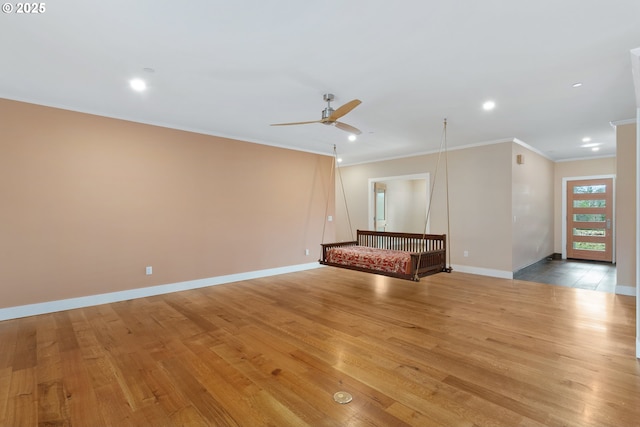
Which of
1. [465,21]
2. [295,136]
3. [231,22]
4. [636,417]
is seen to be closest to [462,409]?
[636,417]

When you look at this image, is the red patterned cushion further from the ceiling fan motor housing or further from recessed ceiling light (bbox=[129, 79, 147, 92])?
recessed ceiling light (bbox=[129, 79, 147, 92])

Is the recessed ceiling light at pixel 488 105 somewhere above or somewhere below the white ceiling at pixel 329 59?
below

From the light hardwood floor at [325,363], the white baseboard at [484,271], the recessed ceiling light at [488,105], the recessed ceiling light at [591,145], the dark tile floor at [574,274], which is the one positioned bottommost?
the light hardwood floor at [325,363]

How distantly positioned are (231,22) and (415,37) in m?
1.40

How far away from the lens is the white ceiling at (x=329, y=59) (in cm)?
208

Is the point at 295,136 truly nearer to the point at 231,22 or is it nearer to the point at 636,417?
the point at 231,22

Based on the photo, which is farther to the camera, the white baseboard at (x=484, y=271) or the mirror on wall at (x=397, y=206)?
the mirror on wall at (x=397, y=206)

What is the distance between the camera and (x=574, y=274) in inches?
235

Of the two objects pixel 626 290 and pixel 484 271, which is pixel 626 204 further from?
pixel 484 271

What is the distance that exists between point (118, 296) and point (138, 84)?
294 cm

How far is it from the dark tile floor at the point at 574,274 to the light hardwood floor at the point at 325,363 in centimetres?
101

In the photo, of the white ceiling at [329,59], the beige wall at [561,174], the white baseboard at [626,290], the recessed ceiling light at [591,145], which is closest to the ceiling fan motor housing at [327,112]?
the white ceiling at [329,59]

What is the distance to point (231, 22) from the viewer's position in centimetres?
218

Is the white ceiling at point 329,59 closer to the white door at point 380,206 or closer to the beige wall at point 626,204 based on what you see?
the beige wall at point 626,204
